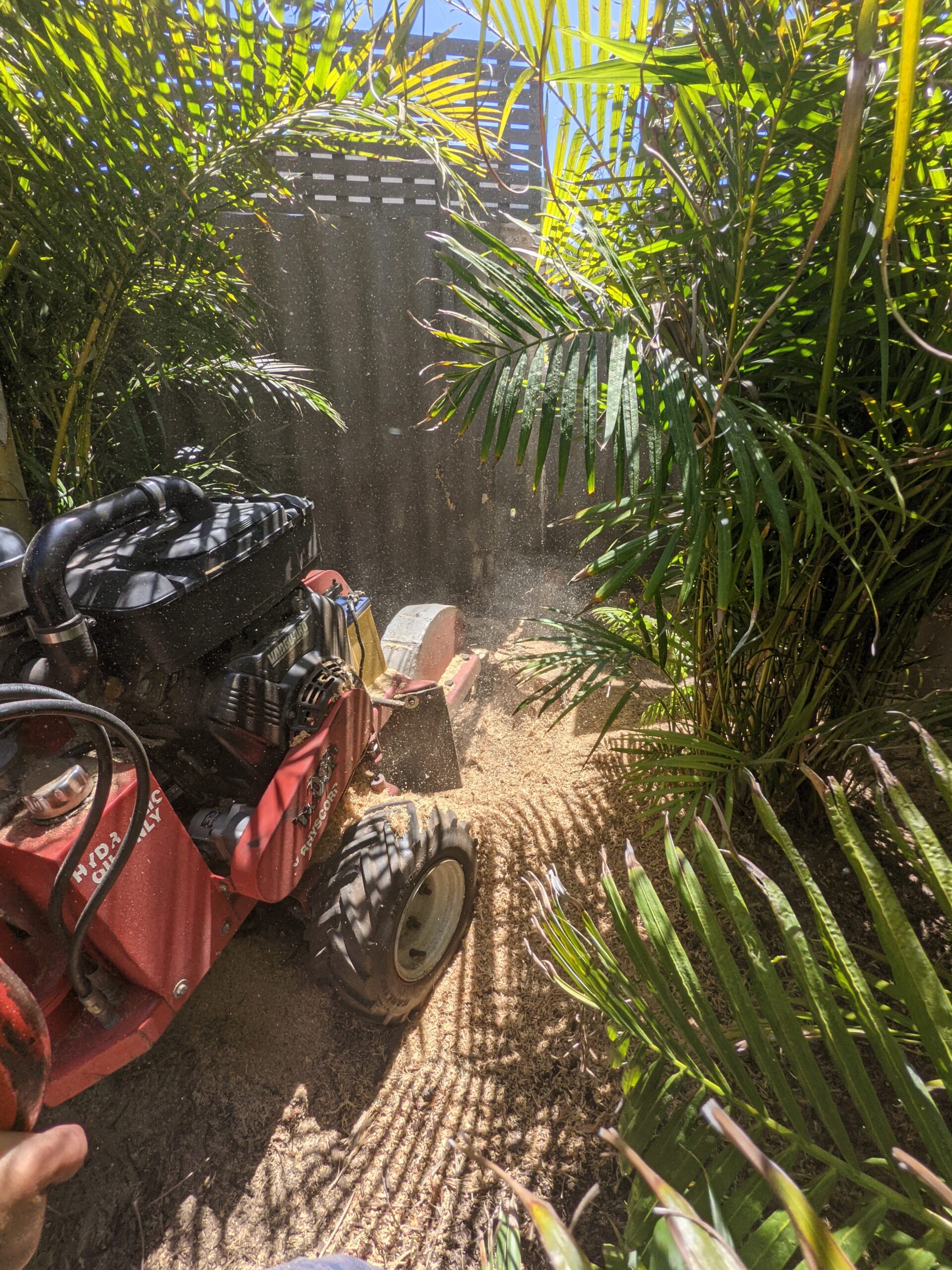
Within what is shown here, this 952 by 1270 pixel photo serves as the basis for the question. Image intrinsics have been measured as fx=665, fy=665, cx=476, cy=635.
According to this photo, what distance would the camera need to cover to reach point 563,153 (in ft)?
4.01

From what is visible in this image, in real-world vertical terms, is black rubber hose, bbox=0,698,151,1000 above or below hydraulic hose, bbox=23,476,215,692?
below

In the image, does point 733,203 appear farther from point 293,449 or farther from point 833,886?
point 293,449

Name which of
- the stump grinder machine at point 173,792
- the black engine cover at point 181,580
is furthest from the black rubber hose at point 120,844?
the black engine cover at point 181,580

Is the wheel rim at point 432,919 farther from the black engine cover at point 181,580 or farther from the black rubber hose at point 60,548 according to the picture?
the black rubber hose at point 60,548

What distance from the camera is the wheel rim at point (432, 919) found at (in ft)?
4.63

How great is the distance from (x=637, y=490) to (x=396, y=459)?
7.88 feet

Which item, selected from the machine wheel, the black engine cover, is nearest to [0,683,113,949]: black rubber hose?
the black engine cover

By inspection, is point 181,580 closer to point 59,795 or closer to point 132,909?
point 59,795

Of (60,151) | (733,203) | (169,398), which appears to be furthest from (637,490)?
(169,398)

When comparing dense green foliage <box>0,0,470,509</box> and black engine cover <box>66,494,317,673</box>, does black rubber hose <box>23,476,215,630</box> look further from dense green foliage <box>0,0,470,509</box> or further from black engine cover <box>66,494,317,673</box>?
dense green foliage <box>0,0,470,509</box>

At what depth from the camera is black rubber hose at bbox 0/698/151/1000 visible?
767 mm

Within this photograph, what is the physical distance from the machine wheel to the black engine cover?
0.51 m

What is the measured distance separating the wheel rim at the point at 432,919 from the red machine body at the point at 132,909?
1.08ft

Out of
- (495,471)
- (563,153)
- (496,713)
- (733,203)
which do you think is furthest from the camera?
(495,471)
